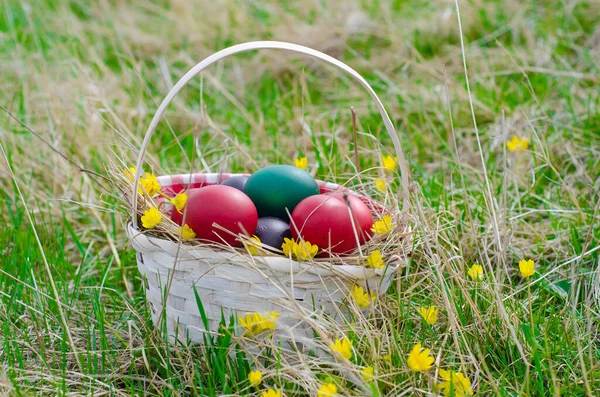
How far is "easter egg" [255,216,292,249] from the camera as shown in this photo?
1.74 metres

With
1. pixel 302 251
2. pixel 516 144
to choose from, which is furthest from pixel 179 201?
pixel 516 144

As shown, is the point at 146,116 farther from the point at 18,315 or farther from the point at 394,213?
the point at 394,213

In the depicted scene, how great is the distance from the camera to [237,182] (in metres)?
1.97

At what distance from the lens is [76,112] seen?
310 centimetres

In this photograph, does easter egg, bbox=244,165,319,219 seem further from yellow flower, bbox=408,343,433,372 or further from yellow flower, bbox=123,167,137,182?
yellow flower, bbox=408,343,433,372

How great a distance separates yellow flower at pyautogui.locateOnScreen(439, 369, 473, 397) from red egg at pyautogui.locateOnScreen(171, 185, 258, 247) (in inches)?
21.5

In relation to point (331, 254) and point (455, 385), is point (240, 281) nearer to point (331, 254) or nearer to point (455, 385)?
point (331, 254)

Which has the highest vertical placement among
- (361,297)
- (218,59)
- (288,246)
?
(218,59)

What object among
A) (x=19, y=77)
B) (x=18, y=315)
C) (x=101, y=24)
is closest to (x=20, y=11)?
(x=101, y=24)

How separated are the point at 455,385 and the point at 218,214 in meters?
0.64

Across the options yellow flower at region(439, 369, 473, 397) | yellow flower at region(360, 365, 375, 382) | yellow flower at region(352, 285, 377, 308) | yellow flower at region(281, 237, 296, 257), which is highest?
yellow flower at region(281, 237, 296, 257)

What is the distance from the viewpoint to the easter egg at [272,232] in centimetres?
174

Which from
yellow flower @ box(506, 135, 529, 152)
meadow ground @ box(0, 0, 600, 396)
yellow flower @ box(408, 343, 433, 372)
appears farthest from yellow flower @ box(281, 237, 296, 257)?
yellow flower @ box(506, 135, 529, 152)

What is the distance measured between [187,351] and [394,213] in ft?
2.01
